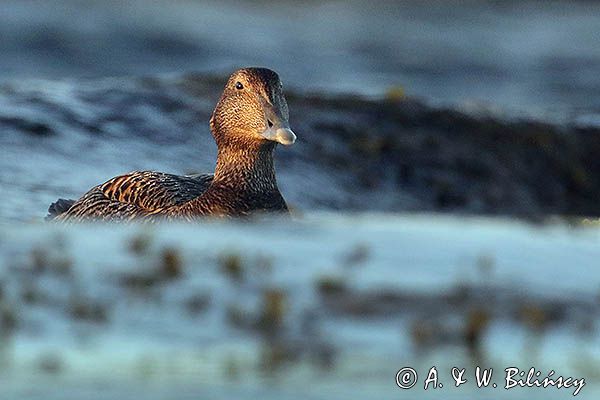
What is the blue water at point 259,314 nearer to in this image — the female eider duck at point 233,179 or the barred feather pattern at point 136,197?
the female eider duck at point 233,179

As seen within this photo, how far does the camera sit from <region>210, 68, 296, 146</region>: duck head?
9.98 meters

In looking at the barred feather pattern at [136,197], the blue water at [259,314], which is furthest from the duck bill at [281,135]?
the blue water at [259,314]

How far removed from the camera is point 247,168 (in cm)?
1008

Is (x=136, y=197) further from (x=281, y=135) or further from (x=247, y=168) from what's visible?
(x=281, y=135)

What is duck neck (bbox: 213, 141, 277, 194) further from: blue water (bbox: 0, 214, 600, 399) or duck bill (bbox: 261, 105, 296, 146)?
blue water (bbox: 0, 214, 600, 399)

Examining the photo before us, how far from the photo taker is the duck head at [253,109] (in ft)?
32.7

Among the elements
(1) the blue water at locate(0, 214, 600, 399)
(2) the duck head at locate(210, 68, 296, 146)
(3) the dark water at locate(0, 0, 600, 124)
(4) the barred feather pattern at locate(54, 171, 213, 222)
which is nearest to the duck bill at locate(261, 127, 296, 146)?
(2) the duck head at locate(210, 68, 296, 146)

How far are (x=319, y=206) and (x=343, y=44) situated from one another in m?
13.6

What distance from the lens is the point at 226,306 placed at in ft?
21.4

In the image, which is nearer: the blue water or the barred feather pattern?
the blue water

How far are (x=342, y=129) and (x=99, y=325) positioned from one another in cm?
931

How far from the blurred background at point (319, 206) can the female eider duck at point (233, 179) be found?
2.41 feet

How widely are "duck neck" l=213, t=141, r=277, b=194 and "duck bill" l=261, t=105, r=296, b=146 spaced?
189 mm

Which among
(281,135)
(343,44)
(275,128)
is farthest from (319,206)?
(343,44)
